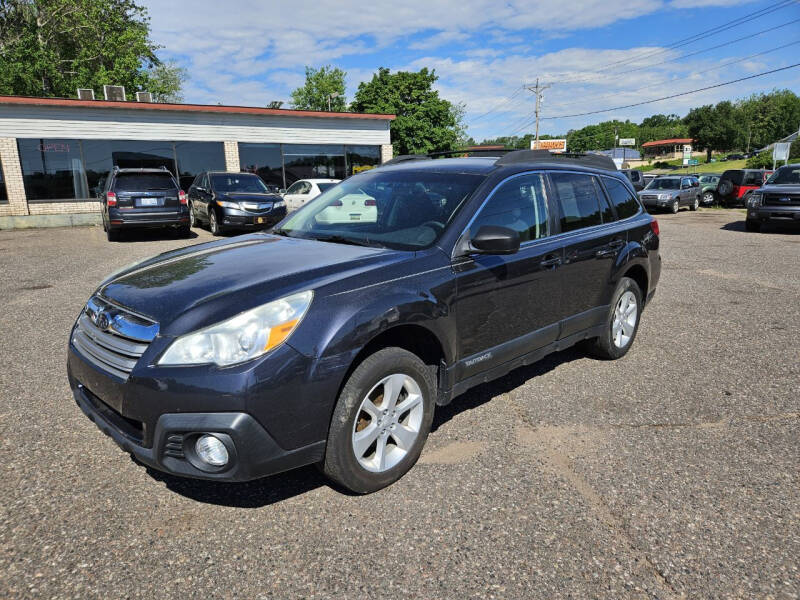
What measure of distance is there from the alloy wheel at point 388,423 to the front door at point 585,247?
1.63 metres

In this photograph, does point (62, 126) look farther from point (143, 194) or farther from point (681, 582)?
point (681, 582)

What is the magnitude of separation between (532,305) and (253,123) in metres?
21.3

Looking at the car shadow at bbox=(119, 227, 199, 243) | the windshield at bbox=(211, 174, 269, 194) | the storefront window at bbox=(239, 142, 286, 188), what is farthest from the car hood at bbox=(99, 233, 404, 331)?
the storefront window at bbox=(239, 142, 286, 188)

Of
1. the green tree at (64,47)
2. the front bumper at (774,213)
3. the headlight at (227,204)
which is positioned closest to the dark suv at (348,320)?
the headlight at (227,204)

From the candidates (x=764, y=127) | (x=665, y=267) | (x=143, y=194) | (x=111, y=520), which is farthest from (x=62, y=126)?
(x=764, y=127)

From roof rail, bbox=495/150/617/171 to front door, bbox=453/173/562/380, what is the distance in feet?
0.54

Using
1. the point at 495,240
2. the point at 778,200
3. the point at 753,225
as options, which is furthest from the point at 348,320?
the point at 753,225

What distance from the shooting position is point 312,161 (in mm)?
24344

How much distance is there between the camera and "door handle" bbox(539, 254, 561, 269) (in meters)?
3.78

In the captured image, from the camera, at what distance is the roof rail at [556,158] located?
12.8 feet

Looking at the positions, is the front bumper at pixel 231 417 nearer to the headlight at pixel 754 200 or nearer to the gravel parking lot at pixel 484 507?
the gravel parking lot at pixel 484 507

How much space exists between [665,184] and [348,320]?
86.0ft

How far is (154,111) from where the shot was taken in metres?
20.8

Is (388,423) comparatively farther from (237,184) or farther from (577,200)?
(237,184)
